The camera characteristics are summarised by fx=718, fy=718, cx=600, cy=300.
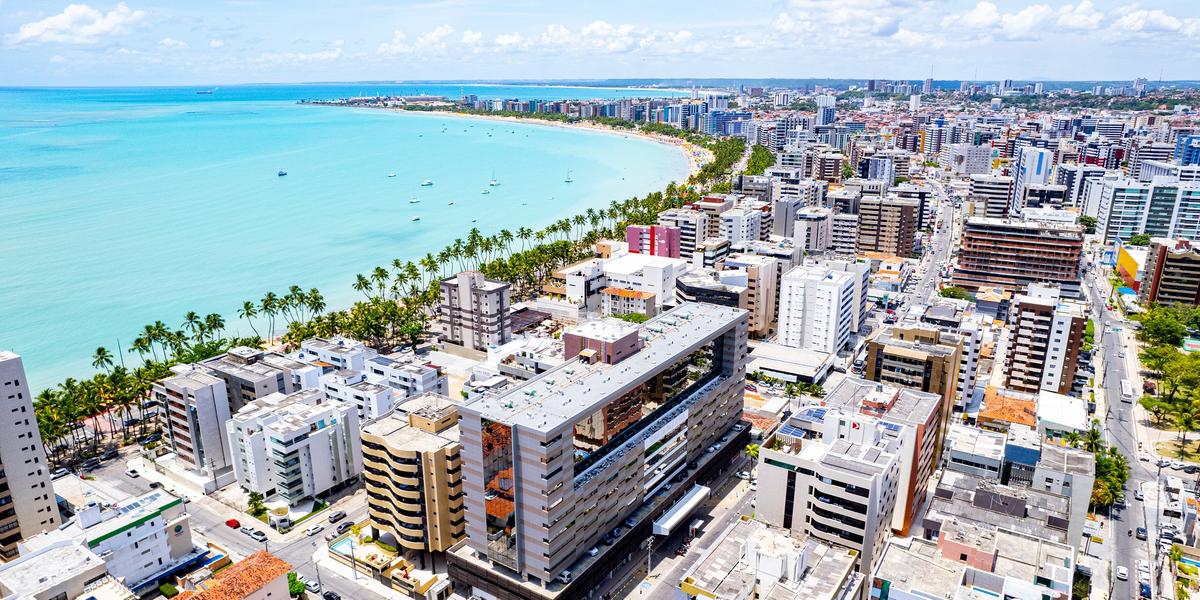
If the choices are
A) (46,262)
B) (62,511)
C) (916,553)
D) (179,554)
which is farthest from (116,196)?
(916,553)

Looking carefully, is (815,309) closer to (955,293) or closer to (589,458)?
(955,293)

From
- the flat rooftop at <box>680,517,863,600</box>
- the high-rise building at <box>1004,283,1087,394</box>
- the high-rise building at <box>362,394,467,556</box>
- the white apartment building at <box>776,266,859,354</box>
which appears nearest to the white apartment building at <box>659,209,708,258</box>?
the white apartment building at <box>776,266,859,354</box>

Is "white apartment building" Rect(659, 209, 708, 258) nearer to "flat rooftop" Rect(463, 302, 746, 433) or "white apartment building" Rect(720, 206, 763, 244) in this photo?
"white apartment building" Rect(720, 206, 763, 244)

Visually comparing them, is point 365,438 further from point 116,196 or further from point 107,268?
point 116,196

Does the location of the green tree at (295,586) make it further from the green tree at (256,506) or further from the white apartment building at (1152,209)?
the white apartment building at (1152,209)

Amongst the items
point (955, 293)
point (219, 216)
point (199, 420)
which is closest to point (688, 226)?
point (955, 293)

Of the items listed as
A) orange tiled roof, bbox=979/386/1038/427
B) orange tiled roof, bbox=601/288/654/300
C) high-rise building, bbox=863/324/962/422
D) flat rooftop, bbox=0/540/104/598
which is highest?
high-rise building, bbox=863/324/962/422
